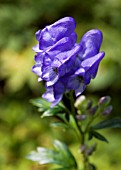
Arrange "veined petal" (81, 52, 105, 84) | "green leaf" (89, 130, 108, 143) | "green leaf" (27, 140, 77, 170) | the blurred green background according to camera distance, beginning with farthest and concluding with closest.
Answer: the blurred green background, "green leaf" (27, 140, 77, 170), "green leaf" (89, 130, 108, 143), "veined petal" (81, 52, 105, 84)

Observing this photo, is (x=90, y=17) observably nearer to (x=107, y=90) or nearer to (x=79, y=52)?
(x=107, y=90)

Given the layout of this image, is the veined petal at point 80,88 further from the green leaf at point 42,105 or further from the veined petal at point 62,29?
the green leaf at point 42,105

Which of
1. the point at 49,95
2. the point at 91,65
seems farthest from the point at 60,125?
the point at 91,65

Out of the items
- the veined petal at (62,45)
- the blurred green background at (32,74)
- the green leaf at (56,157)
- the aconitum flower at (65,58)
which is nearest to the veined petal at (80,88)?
the aconitum flower at (65,58)

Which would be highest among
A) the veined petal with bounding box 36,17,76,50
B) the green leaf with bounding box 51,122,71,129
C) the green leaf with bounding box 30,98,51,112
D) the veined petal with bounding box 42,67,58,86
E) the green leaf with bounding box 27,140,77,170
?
the veined petal with bounding box 36,17,76,50

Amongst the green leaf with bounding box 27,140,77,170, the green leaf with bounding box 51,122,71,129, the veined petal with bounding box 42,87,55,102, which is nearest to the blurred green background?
the green leaf with bounding box 27,140,77,170

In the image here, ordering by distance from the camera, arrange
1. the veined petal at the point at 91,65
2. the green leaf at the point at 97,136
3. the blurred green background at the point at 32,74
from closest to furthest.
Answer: the veined petal at the point at 91,65, the green leaf at the point at 97,136, the blurred green background at the point at 32,74

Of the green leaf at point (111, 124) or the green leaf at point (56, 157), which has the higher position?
the green leaf at point (111, 124)

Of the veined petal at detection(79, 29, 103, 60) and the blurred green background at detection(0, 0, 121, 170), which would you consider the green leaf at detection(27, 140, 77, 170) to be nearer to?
the veined petal at detection(79, 29, 103, 60)
